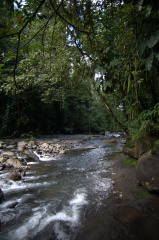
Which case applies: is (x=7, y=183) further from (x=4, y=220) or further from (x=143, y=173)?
(x=143, y=173)

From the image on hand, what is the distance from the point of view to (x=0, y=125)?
12.0 meters

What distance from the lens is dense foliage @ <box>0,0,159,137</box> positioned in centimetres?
171

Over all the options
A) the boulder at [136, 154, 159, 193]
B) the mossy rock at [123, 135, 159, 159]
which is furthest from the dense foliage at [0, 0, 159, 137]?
the boulder at [136, 154, 159, 193]

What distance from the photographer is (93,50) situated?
3.35 m

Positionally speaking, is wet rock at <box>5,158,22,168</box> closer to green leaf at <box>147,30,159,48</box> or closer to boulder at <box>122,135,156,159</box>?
boulder at <box>122,135,156,159</box>

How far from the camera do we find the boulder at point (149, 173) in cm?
252

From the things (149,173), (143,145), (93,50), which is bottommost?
(149,173)

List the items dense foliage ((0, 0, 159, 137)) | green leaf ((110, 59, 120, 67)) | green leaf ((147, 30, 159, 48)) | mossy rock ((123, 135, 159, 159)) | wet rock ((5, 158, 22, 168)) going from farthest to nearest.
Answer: wet rock ((5, 158, 22, 168))
mossy rock ((123, 135, 159, 159))
green leaf ((110, 59, 120, 67))
green leaf ((147, 30, 159, 48))
dense foliage ((0, 0, 159, 137))

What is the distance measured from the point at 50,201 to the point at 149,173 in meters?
1.75

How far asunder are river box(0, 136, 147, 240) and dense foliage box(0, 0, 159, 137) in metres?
1.28

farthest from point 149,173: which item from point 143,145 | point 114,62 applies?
point 114,62

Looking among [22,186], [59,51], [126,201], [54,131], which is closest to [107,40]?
[59,51]

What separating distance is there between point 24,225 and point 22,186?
138 centimetres

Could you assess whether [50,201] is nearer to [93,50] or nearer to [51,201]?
[51,201]
